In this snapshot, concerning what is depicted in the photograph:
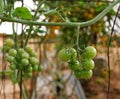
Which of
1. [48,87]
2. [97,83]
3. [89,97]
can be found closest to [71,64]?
[48,87]

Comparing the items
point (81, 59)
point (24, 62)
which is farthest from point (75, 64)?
point (24, 62)

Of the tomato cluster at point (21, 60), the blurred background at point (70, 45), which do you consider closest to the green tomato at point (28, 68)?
the tomato cluster at point (21, 60)

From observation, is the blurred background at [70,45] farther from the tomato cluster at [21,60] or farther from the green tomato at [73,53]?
the green tomato at [73,53]

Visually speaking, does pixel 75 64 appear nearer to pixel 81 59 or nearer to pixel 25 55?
pixel 81 59

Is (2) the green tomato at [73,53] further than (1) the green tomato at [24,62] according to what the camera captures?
No

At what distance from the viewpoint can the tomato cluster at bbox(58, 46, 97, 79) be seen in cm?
71

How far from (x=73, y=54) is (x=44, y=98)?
2018 millimetres

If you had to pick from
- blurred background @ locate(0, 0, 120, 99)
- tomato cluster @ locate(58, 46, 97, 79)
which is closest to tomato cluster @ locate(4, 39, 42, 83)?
tomato cluster @ locate(58, 46, 97, 79)

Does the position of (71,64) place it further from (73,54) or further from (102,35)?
(102,35)

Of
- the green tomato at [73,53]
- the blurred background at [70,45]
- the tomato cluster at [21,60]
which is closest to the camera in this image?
the green tomato at [73,53]

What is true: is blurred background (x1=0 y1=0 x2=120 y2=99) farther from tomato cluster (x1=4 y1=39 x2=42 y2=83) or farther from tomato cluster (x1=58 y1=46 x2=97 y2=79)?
tomato cluster (x1=58 y1=46 x2=97 y2=79)

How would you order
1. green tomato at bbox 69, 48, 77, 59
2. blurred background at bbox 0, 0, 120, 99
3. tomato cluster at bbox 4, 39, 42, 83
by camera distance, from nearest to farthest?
green tomato at bbox 69, 48, 77, 59 < tomato cluster at bbox 4, 39, 42, 83 < blurred background at bbox 0, 0, 120, 99

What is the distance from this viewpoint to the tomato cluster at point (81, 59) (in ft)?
2.34

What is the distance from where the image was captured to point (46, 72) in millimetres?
3303
